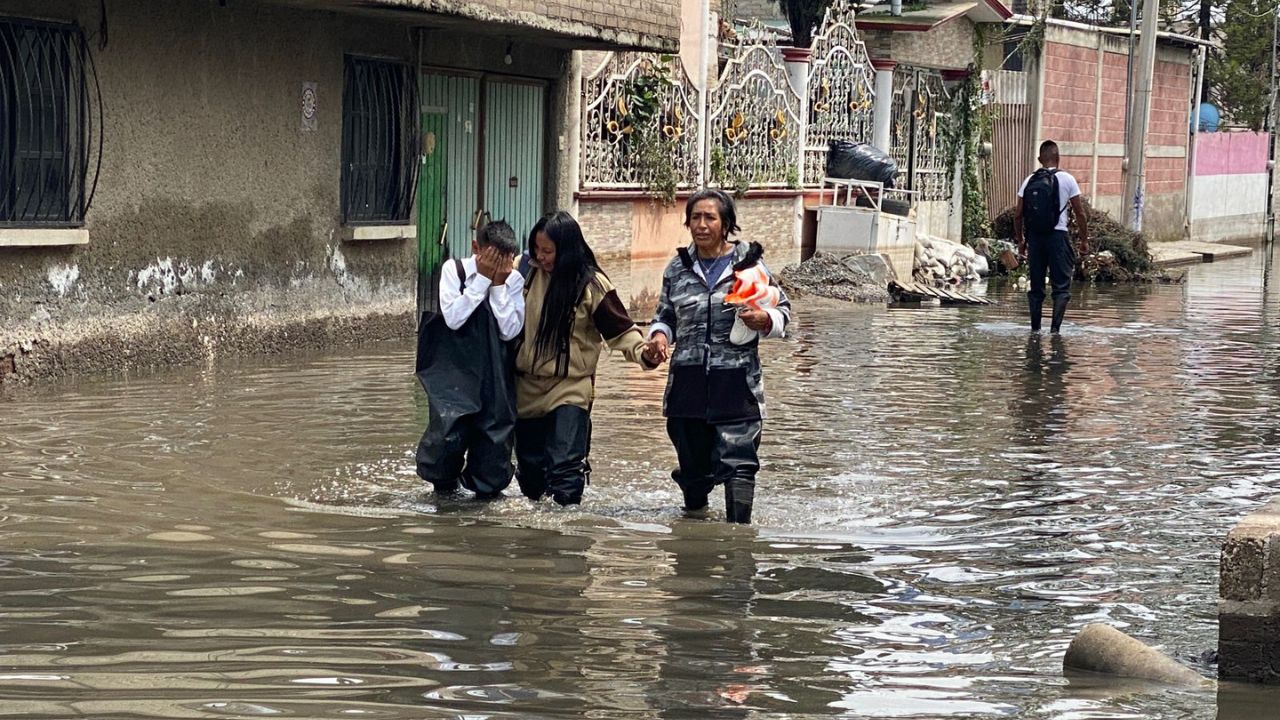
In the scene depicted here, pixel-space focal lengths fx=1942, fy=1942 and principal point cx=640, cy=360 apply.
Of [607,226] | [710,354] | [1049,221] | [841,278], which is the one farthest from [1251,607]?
[841,278]

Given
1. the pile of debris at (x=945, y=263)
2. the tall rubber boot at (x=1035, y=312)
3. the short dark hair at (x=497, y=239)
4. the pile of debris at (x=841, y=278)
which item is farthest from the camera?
the pile of debris at (x=945, y=263)

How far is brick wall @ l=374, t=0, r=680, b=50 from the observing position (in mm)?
14328

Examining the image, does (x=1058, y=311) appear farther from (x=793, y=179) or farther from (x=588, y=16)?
(x=793, y=179)

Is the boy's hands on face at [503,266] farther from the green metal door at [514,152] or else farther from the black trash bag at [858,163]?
the black trash bag at [858,163]

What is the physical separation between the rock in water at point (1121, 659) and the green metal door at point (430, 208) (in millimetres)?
11150

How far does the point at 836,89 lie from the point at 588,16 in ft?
29.8

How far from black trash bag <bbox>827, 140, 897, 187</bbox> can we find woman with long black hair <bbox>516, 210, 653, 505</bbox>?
1668 centimetres

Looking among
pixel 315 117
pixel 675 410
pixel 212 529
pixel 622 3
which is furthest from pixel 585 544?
pixel 622 3

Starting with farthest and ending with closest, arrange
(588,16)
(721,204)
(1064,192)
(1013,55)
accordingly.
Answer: (1013,55) → (1064,192) → (588,16) → (721,204)

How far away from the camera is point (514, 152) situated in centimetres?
1791

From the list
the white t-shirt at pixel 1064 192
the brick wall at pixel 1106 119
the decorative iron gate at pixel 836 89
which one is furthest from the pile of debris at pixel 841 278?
the brick wall at pixel 1106 119

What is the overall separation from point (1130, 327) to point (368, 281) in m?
7.64

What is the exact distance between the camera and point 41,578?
21.2ft

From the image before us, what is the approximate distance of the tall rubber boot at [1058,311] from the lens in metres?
17.4
